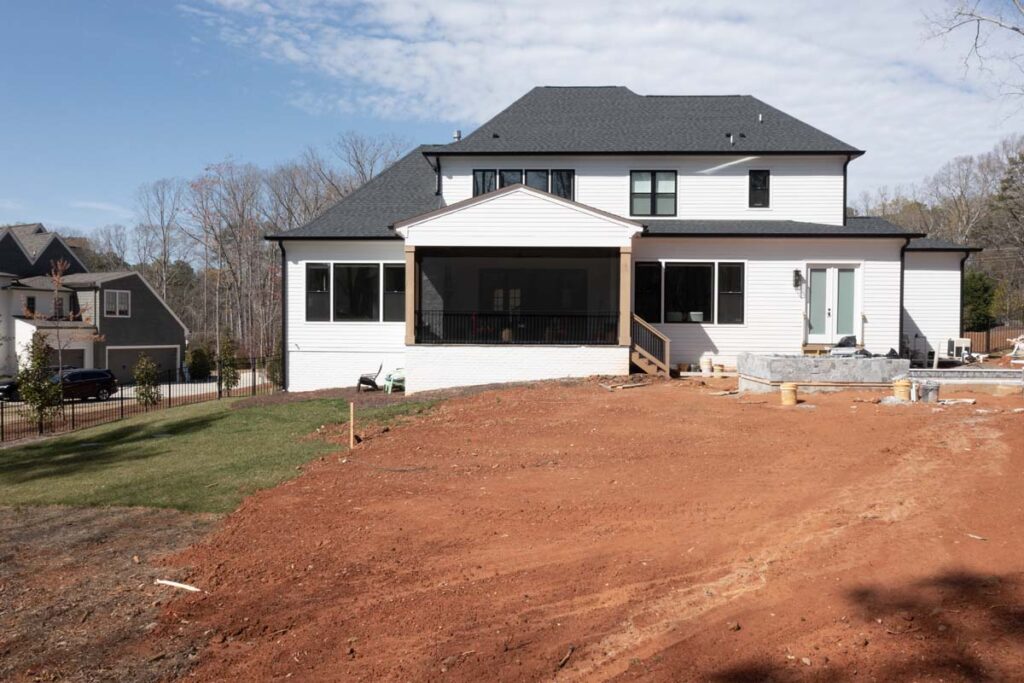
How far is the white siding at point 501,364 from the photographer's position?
17.6 metres

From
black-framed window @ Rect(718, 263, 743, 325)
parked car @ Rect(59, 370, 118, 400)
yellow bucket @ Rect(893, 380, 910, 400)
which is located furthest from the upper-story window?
parked car @ Rect(59, 370, 118, 400)

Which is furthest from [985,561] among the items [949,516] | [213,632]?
[213,632]

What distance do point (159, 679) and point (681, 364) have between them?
633 inches

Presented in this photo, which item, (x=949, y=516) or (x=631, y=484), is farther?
(x=631, y=484)

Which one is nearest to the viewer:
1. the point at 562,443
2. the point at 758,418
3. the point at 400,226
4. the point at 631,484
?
the point at 631,484

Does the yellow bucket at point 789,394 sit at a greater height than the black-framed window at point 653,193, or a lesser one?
lesser

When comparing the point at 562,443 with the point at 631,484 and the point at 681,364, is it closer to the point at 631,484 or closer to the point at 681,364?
the point at 631,484

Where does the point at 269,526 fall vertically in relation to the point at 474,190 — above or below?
below

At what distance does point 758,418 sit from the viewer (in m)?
12.1

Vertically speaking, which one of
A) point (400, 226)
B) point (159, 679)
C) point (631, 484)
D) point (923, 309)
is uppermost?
point (400, 226)

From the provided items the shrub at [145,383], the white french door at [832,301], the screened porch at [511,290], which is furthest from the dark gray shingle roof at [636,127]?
the shrub at [145,383]

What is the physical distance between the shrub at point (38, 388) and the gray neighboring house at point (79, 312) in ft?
67.1

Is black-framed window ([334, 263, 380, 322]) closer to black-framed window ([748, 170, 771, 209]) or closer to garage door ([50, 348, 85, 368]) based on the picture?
black-framed window ([748, 170, 771, 209])

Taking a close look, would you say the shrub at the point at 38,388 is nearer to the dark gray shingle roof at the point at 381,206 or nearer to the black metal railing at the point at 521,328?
the dark gray shingle roof at the point at 381,206
